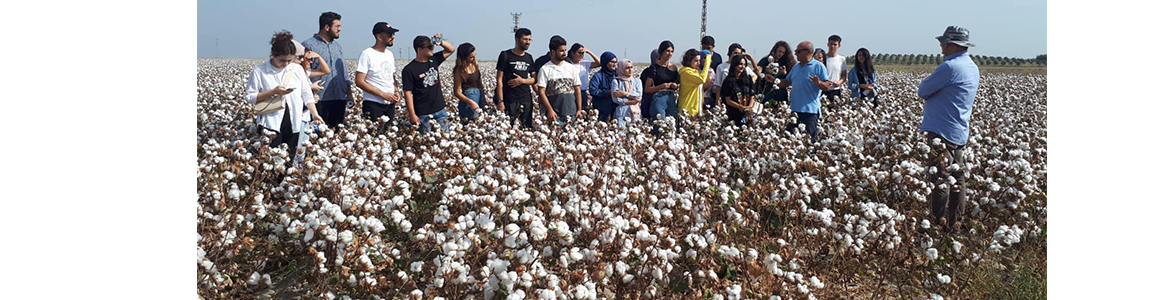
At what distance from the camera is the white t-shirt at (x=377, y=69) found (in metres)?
6.12

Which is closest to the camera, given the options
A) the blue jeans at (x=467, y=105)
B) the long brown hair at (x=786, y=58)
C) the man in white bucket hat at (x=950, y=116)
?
the man in white bucket hat at (x=950, y=116)

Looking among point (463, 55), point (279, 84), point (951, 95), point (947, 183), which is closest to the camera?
point (951, 95)

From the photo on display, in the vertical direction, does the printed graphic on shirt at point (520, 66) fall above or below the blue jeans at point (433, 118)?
above

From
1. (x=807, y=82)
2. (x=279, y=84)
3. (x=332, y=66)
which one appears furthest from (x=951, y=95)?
(x=332, y=66)

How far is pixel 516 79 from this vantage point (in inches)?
269

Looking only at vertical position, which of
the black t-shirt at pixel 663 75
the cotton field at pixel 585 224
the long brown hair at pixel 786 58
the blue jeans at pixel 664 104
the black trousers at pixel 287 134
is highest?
the long brown hair at pixel 786 58

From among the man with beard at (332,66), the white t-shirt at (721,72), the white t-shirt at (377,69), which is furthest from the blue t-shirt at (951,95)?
the man with beard at (332,66)

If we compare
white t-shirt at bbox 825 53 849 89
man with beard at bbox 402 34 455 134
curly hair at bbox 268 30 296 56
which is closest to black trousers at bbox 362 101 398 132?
man with beard at bbox 402 34 455 134

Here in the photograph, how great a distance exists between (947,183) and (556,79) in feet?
11.9

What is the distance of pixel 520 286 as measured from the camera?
290 cm

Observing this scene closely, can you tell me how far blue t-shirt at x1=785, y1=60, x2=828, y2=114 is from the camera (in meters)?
6.70

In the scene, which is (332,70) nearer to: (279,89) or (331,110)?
(331,110)

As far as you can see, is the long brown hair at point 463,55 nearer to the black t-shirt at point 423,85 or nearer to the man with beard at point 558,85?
the black t-shirt at point 423,85

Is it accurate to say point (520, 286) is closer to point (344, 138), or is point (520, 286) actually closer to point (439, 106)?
point (344, 138)
